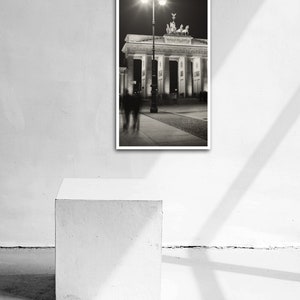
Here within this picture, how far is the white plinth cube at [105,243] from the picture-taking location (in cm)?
362

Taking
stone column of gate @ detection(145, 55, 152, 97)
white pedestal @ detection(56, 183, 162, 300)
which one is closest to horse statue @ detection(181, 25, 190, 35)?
stone column of gate @ detection(145, 55, 152, 97)

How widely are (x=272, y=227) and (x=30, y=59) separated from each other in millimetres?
2982

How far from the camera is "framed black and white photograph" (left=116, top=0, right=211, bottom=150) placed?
17.2 ft

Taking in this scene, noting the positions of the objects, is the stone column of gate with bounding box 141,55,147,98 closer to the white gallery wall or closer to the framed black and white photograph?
the framed black and white photograph

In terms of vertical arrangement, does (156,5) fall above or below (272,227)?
above

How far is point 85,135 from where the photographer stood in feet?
17.3

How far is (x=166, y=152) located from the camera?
5.36 meters

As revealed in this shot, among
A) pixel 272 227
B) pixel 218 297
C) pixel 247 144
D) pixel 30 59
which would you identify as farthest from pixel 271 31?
pixel 218 297

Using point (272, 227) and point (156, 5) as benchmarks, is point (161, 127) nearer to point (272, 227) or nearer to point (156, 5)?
point (156, 5)

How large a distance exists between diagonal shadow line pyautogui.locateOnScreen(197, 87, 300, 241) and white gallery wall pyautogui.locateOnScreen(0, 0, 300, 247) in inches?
0.4

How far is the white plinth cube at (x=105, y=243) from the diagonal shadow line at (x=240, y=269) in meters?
1.21

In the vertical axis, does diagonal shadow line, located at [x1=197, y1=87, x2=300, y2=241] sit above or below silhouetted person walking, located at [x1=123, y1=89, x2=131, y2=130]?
below

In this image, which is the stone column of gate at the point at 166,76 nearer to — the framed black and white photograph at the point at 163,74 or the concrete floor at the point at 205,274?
the framed black and white photograph at the point at 163,74

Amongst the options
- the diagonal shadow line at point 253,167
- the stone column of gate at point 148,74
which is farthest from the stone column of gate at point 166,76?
the diagonal shadow line at point 253,167
